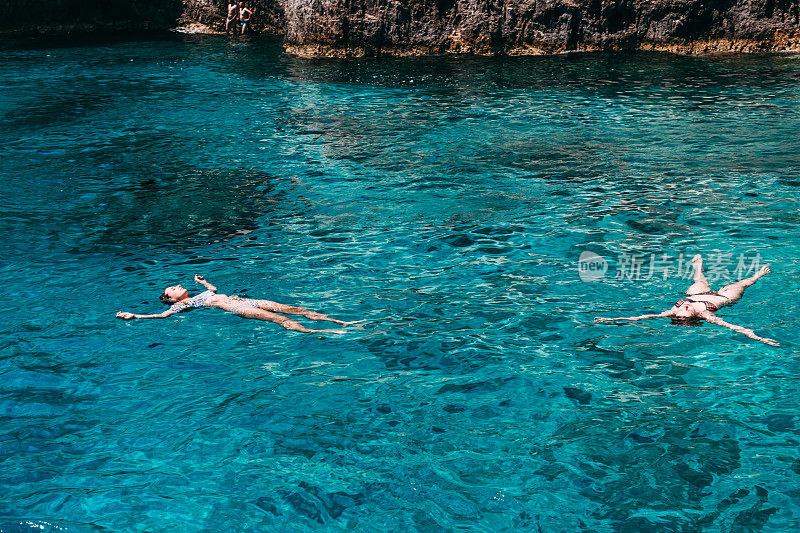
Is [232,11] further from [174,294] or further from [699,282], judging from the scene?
[699,282]

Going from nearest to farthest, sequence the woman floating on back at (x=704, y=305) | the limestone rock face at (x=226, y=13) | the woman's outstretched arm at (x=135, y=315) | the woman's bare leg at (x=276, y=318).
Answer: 1. the woman floating on back at (x=704, y=305)
2. the woman's bare leg at (x=276, y=318)
3. the woman's outstretched arm at (x=135, y=315)
4. the limestone rock face at (x=226, y=13)

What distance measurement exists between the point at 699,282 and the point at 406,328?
414 centimetres

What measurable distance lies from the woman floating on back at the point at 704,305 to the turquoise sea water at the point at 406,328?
19 cm

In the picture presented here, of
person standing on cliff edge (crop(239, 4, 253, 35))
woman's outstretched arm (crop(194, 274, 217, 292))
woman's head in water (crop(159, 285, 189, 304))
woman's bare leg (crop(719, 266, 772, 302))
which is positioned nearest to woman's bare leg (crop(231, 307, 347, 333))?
woman's outstretched arm (crop(194, 274, 217, 292))

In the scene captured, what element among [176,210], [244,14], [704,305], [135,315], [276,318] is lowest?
[135,315]

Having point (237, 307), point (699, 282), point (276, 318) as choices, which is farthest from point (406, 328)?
point (699, 282)

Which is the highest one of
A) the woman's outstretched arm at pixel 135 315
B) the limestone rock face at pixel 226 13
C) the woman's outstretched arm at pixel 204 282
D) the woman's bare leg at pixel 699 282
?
the limestone rock face at pixel 226 13

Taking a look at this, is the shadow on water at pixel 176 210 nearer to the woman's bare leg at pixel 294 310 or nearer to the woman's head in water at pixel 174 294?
the woman's head in water at pixel 174 294

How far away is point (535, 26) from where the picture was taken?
27547 mm

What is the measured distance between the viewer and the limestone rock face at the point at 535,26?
26062 mm

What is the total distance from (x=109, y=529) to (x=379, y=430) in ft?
9.44

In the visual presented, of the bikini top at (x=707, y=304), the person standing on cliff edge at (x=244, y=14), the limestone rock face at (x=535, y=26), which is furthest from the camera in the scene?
the person standing on cliff edge at (x=244, y=14)

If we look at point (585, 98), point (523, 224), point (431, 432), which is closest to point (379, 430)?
point (431, 432)

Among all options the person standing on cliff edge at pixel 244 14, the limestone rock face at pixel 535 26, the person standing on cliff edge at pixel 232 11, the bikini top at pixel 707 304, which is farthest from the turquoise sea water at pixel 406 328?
the person standing on cliff edge at pixel 232 11
